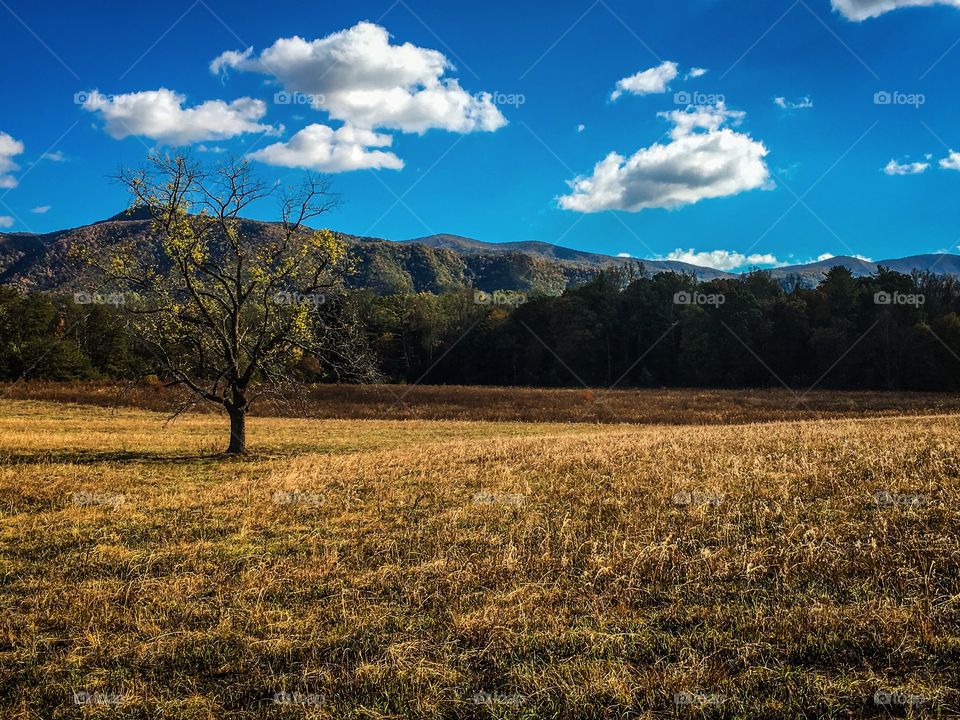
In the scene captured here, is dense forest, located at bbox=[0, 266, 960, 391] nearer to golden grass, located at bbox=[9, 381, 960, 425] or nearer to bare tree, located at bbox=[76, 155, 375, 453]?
golden grass, located at bbox=[9, 381, 960, 425]

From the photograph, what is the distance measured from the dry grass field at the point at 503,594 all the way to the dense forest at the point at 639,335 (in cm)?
5160

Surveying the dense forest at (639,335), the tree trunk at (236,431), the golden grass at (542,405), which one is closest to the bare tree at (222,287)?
the tree trunk at (236,431)

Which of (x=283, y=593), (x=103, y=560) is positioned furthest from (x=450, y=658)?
(x=103, y=560)

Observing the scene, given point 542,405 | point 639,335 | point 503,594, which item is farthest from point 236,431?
point 639,335

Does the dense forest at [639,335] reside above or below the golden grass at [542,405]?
above

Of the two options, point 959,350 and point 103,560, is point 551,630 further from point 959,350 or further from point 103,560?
point 959,350

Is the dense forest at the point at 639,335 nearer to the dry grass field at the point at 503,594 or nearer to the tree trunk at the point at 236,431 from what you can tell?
the tree trunk at the point at 236,431

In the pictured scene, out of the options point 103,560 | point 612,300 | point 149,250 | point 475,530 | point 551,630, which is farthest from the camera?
point 612,300

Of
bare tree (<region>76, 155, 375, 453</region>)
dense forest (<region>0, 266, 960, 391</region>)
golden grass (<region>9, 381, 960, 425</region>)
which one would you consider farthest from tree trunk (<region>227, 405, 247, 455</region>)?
dense forest (<region>0, 266, 960, 391</region>)

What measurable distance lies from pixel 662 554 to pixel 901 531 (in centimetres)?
350

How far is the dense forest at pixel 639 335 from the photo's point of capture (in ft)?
241

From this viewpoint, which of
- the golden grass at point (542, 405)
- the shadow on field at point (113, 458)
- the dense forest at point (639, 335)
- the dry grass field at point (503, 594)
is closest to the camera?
the dry grass field at point (503, 594)

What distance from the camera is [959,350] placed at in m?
71.7

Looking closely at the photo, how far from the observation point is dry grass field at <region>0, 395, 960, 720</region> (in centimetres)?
543
